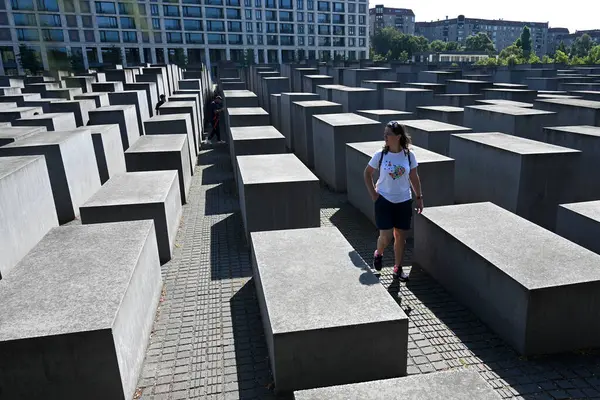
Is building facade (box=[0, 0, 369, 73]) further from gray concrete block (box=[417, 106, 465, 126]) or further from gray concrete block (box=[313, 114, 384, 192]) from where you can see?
gray concrete block (box=[313, 114, 384, 192])

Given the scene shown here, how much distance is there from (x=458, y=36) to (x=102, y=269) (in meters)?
193

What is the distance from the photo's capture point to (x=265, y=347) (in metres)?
5.11

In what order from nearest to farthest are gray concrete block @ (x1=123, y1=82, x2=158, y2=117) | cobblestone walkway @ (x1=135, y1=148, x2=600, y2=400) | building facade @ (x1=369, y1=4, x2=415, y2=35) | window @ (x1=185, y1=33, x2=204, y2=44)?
1. cobblestone walkway @ (x1=135, y1=148, x2=600, y2=400)
2. gray concrete block @ (x1=123, y1=82, x2=158, y2=117)
3. window @ (x1=185, y1=33, x2=204, y2=44)
4. building facade @ (x1=369, y1=4, x2=415, y2=35)

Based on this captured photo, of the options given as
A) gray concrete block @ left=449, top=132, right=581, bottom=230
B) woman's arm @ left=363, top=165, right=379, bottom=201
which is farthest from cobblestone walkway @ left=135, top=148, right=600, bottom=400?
gray concrete block @ left=449, top=132, right=581, bottom=230

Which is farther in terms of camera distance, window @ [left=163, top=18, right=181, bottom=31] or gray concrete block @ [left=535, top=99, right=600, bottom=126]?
window @ [left=163, top=18, right=181, bottom=31]

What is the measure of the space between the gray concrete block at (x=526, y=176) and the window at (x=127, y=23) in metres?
82.7

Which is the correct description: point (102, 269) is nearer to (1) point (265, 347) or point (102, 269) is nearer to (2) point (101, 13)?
(1) point (265, 347)

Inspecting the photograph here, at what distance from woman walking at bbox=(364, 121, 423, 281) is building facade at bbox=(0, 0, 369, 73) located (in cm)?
8135

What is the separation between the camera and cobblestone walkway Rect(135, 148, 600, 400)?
4473 millimetres

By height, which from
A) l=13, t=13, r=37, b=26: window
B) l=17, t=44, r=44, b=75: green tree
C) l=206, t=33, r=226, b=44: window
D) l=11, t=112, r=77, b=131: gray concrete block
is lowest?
l=11, t=112, r=77, b=131: gray concrete block

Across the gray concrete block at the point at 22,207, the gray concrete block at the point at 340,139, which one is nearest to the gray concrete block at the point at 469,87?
the gray concrete block at the point at 340,139

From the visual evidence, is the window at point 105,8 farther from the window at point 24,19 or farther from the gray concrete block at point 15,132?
the gray concrete block at point 15,132

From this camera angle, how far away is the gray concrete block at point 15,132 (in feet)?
34.6

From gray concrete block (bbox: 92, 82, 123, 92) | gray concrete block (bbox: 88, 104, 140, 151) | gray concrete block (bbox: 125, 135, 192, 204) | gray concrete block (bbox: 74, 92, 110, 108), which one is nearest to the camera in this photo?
gray concrete block (bbox: 125, 135, 192, 204)
